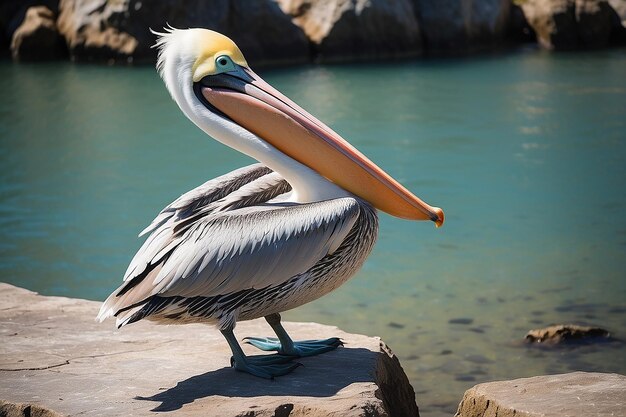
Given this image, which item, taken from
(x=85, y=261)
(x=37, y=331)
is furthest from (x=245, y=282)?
(x=85, y=261)

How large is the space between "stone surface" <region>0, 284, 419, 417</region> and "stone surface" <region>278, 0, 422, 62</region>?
12.9 m

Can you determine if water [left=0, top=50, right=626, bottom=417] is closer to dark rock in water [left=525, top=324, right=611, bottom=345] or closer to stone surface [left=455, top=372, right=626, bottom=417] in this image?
dark rock in water [left=525, top=324, right=611, bottom=345]

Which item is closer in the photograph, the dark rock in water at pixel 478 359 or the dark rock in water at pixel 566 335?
the dark rock in water at pixel 478 359

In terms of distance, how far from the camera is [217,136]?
3.89 metres

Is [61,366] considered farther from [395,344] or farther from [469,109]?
[469,109]

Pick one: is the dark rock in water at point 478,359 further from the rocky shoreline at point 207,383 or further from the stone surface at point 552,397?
the stone surface at point 552,397

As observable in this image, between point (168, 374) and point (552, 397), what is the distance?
148 cm

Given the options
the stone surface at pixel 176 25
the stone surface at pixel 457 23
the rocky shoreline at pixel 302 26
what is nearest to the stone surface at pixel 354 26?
the rocky shoreline at pixel 302 26

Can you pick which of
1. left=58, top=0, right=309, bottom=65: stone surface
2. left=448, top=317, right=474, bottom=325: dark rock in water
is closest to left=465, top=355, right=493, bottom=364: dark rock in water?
left=448, top=317, right=474, bottom=325: dark rock in water

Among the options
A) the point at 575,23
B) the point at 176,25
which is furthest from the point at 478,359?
the point at 575,23

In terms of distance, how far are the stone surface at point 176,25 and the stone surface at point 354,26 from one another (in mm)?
352

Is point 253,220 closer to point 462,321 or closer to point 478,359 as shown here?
point 478,359

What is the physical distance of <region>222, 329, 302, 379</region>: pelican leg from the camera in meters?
3.58

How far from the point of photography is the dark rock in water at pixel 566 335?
5.68 meters
